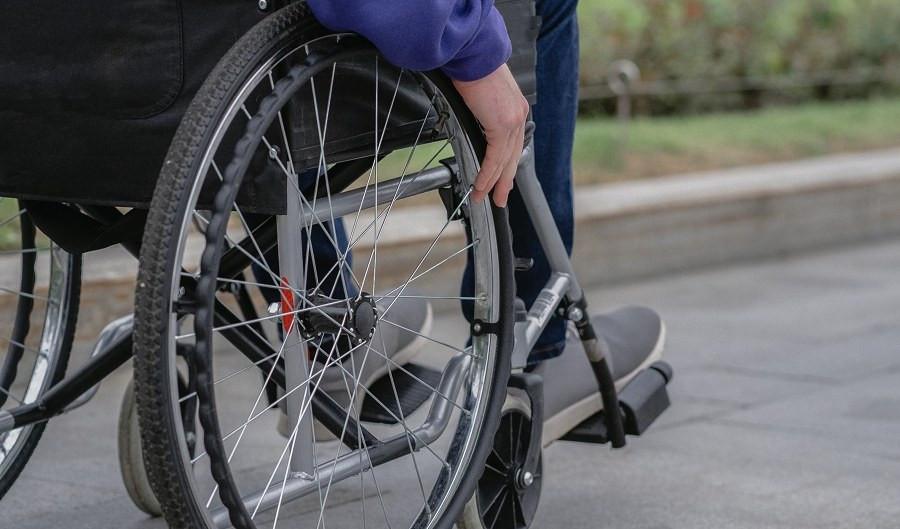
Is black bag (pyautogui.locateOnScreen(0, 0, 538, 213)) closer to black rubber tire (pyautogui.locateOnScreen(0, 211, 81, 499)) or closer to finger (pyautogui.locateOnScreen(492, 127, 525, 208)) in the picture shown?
finger (pyautogui.locateOnScreen(492, 127, 525, 208))

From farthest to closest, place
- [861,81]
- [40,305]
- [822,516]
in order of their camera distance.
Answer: [861,81] → [40,305] → [822,516]

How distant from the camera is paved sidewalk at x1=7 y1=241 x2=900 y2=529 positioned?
245 cm

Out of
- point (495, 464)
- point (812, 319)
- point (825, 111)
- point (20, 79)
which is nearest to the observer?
point (20, 79)

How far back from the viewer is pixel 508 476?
6.86ft

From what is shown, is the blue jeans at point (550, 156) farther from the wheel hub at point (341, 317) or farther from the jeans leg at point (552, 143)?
the wheel hub at point (341, 317)

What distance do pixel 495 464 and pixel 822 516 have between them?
0.73m

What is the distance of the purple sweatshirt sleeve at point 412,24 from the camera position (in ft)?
4.93

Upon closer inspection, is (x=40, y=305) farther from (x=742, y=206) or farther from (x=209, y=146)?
(x=742, y=206)

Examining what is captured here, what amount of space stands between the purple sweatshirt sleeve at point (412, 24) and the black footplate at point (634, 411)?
978 mm

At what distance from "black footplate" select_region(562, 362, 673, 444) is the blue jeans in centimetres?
15

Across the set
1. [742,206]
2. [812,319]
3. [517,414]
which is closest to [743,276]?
[742,206]

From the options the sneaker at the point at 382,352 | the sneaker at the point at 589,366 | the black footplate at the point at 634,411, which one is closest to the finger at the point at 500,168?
the sneaker at the point at 382,352

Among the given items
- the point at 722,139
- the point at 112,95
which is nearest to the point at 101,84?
the point at 112,95

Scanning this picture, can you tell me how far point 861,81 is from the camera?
918 centimetres
